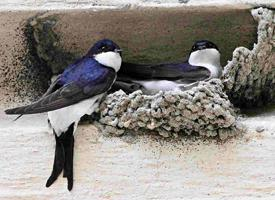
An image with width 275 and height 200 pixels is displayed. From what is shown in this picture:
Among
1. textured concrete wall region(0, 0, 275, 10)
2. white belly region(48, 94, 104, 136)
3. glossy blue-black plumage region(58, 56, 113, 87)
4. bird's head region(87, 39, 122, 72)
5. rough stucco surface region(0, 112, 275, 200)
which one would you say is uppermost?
textured concrete wall region(0, 0, 275, 10)

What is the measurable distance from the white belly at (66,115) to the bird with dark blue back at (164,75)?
0.20 metres

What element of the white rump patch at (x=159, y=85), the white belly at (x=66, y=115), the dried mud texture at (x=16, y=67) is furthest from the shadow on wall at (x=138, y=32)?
the white belly at (x=66, y=115)

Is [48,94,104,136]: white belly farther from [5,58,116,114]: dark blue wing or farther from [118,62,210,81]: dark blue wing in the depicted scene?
[118,62,210,81]: dark blue wing

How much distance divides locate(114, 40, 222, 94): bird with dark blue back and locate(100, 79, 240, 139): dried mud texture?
0.13m

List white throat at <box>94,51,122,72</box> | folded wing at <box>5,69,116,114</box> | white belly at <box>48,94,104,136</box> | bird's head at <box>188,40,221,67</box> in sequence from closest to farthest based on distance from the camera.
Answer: folded wing at <box>5,69,116,114</box>, white belly at <box>48,94,104,136</box>, white throat at <box>94,51,122,72</box>, bird's head at <box>188,40,221,67</box>

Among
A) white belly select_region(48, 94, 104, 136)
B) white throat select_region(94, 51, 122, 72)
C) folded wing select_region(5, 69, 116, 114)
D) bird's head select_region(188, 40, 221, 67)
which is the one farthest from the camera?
bird's head select_region(188, 40, 221, 67)

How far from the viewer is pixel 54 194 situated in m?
2.68

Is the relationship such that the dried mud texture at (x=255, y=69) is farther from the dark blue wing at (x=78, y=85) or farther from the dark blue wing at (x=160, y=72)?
the dark blue wing at (x=78, y=85)

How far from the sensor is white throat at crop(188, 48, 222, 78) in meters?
2.88

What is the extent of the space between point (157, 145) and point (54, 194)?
0.93ft

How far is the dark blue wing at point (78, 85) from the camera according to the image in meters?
2.59

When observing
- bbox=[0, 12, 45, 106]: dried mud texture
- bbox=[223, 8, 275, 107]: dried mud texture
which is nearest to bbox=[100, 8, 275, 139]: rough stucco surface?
bbox=[223, 8, 275, 107]: dried mud texture

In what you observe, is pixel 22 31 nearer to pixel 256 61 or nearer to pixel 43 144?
pixel 43 144

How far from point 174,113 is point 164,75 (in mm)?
212
